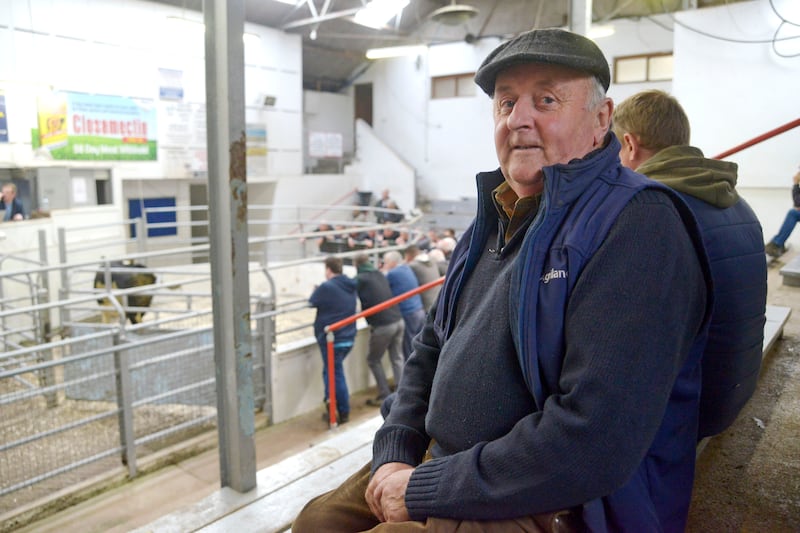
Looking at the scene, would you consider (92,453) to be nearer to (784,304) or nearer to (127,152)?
(784,304)

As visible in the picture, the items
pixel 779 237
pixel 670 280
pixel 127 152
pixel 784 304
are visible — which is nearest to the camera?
pixel 670 280

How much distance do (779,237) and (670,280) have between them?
250 inches

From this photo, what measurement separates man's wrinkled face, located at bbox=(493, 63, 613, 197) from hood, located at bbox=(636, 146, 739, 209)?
0.41 m

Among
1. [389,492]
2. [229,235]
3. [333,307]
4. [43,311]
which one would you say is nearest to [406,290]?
[333,307]

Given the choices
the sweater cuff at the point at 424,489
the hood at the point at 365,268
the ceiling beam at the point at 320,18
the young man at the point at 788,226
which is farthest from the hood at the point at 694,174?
the ceiling beam at the point at 320,18

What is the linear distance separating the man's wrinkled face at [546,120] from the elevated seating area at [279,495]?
1.16 metres

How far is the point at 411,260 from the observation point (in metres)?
7.11

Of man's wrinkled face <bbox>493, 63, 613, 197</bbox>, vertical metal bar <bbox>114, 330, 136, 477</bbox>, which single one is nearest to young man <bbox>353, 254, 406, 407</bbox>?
vertical metal bar <bbox>114, 330, 136, 477</bbox>

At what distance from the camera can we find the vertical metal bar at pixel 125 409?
457 centimetres

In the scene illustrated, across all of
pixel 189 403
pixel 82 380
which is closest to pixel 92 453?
pixel 82 380

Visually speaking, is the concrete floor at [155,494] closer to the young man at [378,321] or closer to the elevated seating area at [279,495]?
the young man at [378,321]

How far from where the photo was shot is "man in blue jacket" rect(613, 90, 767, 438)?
4.63 ft

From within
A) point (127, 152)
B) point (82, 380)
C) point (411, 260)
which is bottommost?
point (82, 380)

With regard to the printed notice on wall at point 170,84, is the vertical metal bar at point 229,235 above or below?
below
